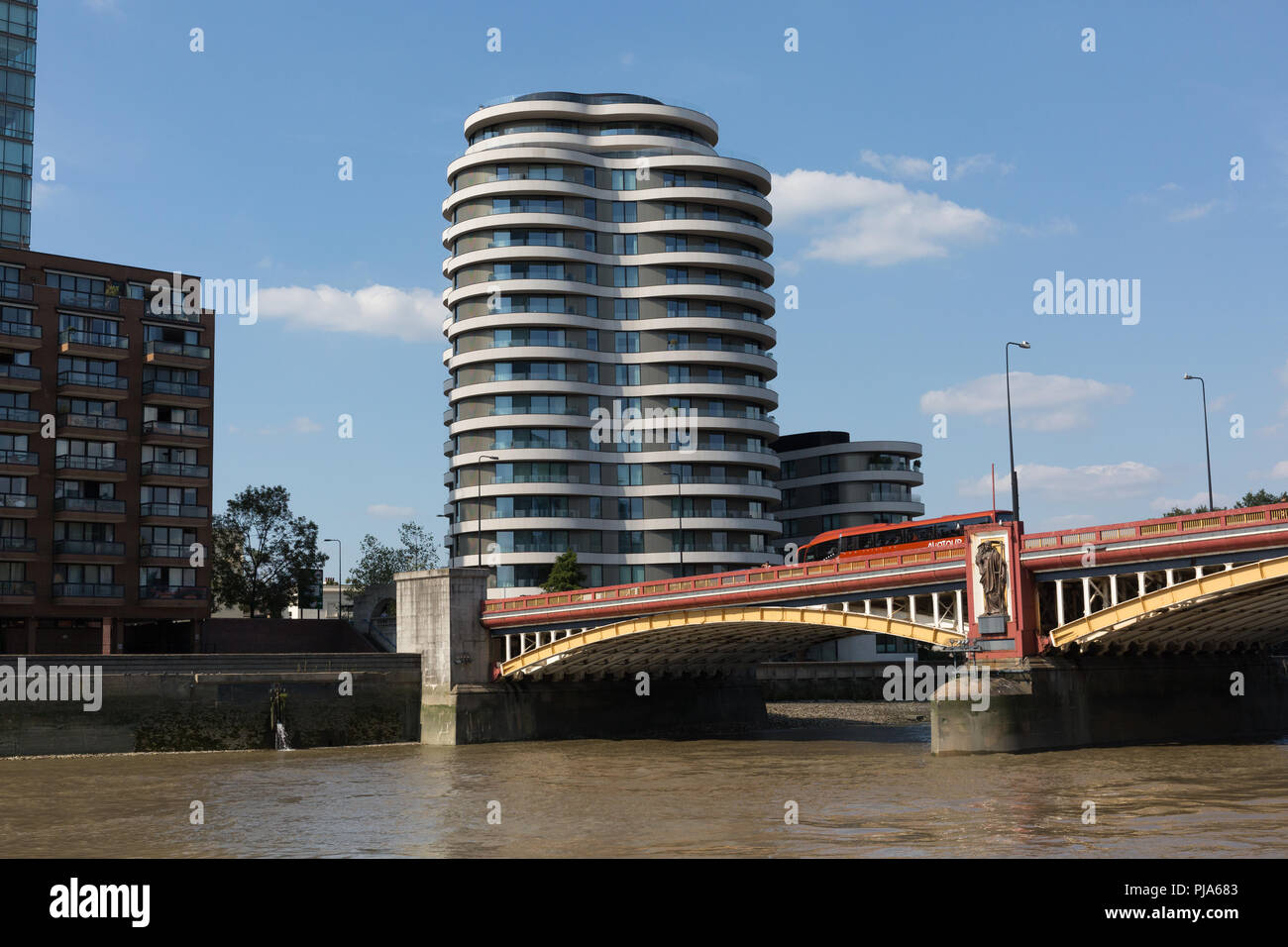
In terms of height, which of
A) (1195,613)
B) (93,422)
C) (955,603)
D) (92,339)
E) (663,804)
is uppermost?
(92,339)

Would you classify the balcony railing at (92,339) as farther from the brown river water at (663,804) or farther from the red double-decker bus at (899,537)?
the red double-decker bus at (899,537)

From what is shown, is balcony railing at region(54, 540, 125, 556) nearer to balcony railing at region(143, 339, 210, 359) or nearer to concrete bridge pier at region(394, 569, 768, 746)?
balcony railing at region(143, 339, 210, 359)

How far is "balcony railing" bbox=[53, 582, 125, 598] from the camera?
7131 centimetres

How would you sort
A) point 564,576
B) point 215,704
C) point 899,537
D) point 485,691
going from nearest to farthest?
1. point 215,704
2. point 485,691
3. point 899,537
4. point 564,576

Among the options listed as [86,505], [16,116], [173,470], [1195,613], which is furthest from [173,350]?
[1195,613]

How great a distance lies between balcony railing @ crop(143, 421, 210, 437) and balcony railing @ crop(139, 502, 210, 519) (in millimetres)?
3994

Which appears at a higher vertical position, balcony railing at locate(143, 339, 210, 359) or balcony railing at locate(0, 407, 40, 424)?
balcony railing at locate(143, 339, 210, 359)

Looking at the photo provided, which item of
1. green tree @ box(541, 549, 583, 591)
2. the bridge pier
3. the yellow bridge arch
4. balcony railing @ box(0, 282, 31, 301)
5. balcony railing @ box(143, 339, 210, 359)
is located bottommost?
the bridge pier

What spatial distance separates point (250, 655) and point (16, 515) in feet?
67.4

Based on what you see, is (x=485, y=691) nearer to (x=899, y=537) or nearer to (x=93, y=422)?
(x=899, y=537)

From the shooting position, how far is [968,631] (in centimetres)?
4428

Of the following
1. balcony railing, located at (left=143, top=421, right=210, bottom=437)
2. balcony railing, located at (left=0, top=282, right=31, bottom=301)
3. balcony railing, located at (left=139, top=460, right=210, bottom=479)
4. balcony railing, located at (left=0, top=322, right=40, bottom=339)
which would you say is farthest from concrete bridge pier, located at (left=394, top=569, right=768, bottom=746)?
balcony railing, located at (left=0, top=282, right=31, bottom=301)

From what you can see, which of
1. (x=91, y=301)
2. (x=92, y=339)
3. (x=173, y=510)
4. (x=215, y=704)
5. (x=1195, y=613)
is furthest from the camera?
(x=173, y=510)

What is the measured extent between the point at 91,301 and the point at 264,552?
25091 mm
